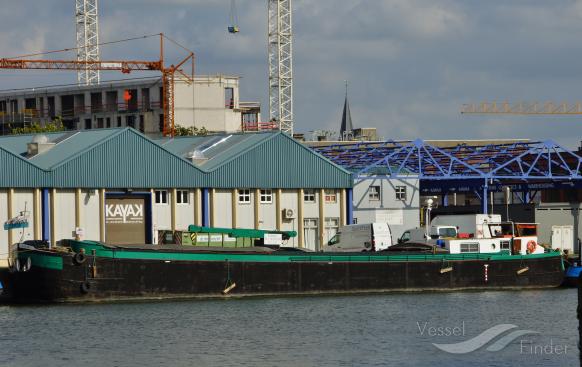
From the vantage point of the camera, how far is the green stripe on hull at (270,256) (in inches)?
2945

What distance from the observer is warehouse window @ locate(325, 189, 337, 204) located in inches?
3952

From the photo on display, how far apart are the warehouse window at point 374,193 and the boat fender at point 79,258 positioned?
3995cm

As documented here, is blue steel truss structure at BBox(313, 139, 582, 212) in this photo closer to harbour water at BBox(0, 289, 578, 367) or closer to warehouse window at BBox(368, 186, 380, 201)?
warehouse window at BBox(368, 186, 380, 201)

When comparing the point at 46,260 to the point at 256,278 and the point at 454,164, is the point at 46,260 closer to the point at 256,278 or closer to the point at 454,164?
the point at 256,278

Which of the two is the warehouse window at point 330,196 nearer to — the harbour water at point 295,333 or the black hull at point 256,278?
the black hull at point 256,278

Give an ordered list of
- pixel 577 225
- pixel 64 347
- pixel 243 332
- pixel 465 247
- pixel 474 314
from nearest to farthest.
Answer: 1. pixel 64 347
2. pixel 243 332
3. pixel 474 314
4. pixel 465 247
5. pixel 577 225

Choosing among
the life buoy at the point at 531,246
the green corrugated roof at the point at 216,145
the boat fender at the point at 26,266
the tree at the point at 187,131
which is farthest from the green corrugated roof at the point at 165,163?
the tree at the point at 187,131

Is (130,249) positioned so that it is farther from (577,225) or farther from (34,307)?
(577,225)

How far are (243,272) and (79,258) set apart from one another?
33.1ft

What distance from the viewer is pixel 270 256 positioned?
263ft

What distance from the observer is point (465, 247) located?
85688 mm

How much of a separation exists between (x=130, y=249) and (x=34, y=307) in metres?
6.05

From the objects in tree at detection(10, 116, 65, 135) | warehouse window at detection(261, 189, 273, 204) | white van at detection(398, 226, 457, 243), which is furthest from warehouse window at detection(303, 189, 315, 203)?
tree at detection(10, 116, 65, 135)

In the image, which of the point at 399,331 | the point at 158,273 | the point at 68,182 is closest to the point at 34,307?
the point at 158,273
